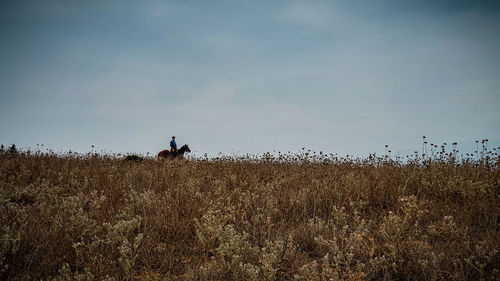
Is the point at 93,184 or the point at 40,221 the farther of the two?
the point at 93,184

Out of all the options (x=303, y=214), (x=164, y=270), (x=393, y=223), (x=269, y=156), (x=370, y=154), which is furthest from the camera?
(x=269, y=156)

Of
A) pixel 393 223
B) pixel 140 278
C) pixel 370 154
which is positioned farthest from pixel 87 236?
pixel 370 154

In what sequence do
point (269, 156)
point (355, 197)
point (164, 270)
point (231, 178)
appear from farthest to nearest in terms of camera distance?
point (269, 156) < point (231, 178) < point (355, 197) < point (164, 270)

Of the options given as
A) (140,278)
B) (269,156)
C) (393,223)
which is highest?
(269,156)

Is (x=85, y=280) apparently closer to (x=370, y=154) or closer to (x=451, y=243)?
(x=451, y=243)

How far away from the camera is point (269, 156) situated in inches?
358

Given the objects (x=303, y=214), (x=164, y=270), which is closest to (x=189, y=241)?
(x=164, y=270)

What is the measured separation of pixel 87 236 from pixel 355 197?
3.99m

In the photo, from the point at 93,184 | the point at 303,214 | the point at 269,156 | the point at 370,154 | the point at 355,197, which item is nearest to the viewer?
the point at 303,214

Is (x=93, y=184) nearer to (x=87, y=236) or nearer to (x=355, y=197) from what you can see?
(x=87, y=236)

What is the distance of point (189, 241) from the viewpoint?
3.28 meters

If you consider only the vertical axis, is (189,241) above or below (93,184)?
below

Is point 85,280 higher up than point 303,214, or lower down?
lower down

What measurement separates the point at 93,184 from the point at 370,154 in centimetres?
711
